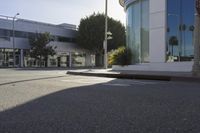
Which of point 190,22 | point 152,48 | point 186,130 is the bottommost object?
point 186,130

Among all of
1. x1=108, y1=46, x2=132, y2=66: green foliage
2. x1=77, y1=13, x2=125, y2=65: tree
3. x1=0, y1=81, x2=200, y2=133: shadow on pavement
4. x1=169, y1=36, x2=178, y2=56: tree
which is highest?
x1=77, y1=13, x2=125, y2=65: tree

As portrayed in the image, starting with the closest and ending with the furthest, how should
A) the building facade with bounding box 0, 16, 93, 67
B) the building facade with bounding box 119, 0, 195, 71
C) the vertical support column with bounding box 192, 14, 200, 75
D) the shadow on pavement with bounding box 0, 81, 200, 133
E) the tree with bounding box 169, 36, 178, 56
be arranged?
the shadow on pavement with bounding box 0, 81, 200, 133
the vertical support column with bounding box 192, 14, 200, 75
the building facade with bounding box 119, 0, 195, 71
the tree with bounding box 169, 36, 178, 56
the building facade with bounding box 0, 16, 93, 67

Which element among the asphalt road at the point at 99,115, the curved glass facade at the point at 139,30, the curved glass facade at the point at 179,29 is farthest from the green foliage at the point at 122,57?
the asphalt road at the point at 99,115

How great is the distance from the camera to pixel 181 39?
25.7 m

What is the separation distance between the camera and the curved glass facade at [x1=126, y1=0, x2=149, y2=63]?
28250mm

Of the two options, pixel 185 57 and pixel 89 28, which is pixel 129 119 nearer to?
pixel 185 57

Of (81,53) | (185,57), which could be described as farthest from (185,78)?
(81,53)

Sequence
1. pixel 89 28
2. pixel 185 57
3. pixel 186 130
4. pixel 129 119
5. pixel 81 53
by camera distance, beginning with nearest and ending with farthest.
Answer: pixel 186 130
pixel 129 119
pixel 185 57
pixel 89 28
pixel 81 53

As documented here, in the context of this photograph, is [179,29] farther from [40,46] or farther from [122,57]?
[40,46]

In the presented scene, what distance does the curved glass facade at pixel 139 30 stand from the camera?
28.2 m

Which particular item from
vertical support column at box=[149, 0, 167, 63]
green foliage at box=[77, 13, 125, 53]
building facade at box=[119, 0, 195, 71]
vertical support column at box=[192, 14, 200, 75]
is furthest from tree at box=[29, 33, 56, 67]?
vertical support column at box=[192, 14, 200, 75]

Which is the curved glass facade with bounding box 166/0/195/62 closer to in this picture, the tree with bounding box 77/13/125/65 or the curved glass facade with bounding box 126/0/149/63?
the curved glass facade with bounding box 126/0/149/63

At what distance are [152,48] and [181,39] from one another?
2.26m

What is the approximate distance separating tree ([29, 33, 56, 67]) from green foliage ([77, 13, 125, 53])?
7.11m
